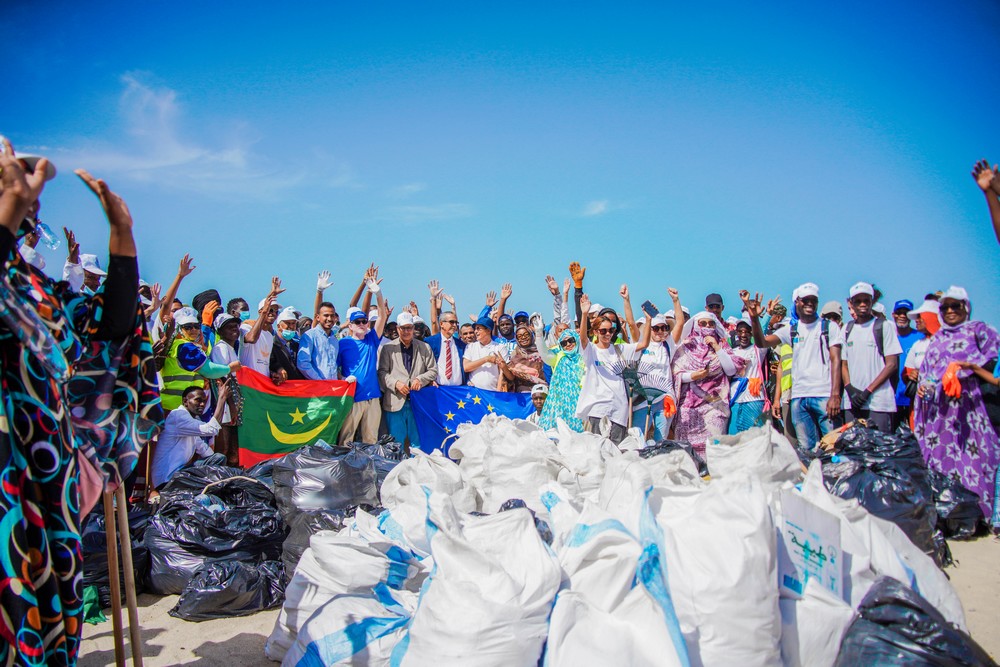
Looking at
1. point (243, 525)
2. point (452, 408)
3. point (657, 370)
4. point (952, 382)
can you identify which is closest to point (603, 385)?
point (657, 370)

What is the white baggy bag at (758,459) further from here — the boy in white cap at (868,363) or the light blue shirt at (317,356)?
the light blue shirt at (317,356)

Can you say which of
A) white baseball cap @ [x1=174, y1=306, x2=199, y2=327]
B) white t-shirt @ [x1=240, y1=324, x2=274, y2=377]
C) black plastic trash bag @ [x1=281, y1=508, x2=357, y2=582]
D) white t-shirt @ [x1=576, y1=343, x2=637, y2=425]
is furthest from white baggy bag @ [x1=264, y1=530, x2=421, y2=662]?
white t-shirt @ [x1=240, y1=324, x2=274, y2=377]

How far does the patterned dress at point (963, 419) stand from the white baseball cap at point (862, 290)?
0.68 meters

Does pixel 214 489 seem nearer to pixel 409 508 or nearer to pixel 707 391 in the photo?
pixel 409 508

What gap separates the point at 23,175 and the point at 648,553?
7.51ft

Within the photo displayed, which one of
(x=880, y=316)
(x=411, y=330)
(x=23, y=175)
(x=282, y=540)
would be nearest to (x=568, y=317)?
(x=411, y=330)

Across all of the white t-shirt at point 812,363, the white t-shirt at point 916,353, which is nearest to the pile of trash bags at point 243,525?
the white t-shirt at point 812,363

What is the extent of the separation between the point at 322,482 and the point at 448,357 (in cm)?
413

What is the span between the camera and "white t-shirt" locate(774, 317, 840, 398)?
637 cm

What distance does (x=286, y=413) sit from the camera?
288 inches

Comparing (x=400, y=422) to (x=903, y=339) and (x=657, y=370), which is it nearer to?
(x=657, y=370)

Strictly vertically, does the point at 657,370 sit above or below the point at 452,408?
above

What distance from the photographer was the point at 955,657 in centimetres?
206

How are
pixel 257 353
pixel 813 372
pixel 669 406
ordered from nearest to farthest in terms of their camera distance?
pixel 813 372 → pixel 669 406 → pixel 257 353
